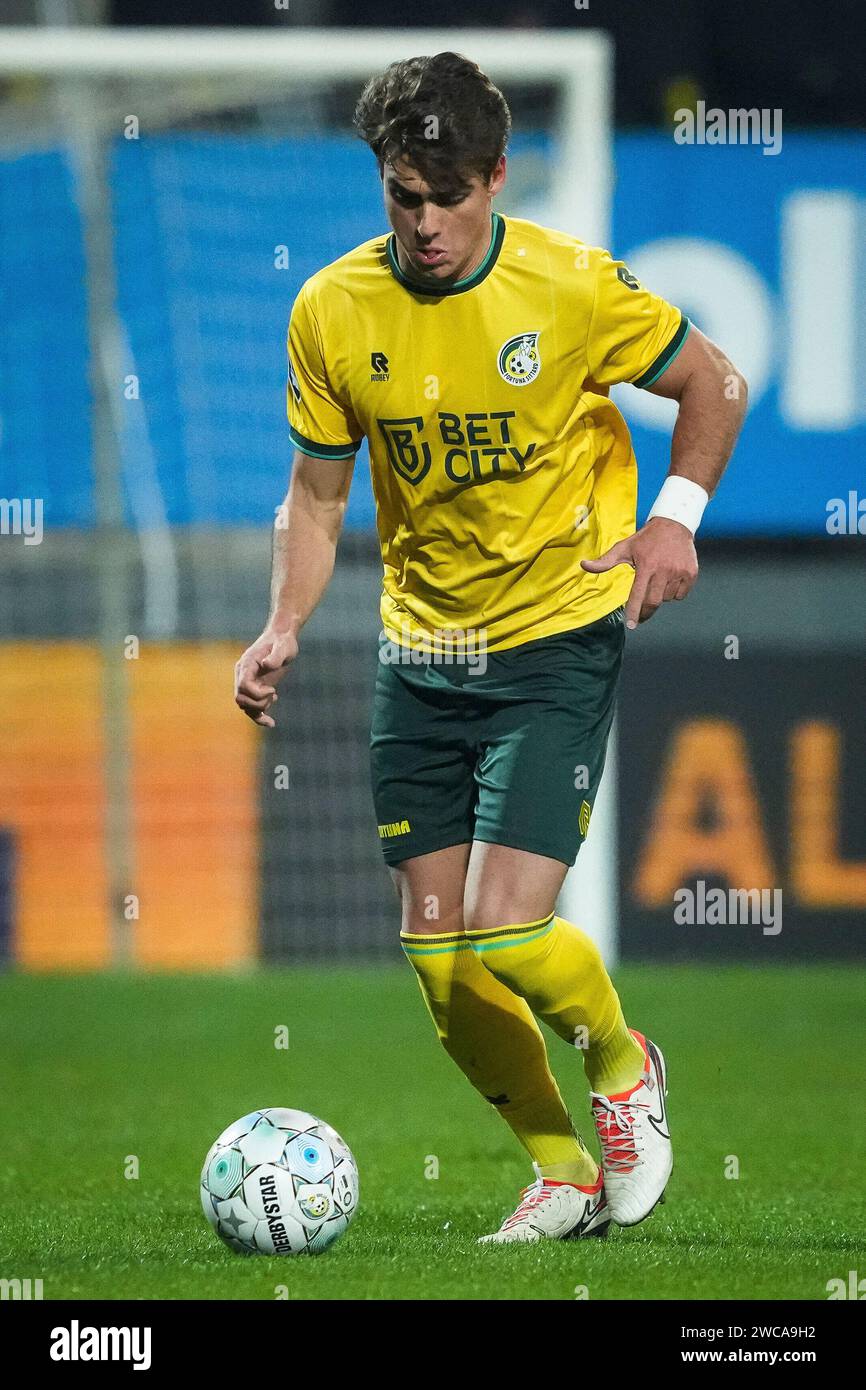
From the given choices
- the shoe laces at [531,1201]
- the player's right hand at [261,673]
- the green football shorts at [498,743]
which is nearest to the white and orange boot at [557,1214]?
the shoe laces at [531,1201]

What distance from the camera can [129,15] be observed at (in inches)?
476

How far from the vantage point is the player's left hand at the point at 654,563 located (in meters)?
3.86

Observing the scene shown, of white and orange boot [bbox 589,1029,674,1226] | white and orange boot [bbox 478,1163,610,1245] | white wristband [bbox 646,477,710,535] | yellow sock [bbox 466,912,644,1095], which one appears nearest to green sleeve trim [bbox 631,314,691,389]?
white wristband [bbox 646,477,710,535]

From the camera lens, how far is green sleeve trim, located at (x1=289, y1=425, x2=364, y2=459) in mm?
4336

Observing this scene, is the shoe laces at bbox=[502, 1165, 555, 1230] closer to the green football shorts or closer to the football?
the football

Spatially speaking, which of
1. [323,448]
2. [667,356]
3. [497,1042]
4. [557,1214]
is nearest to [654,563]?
[667,356]

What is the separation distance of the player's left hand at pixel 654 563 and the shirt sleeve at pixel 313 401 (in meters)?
0.69

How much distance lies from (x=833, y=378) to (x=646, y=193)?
4.45ft

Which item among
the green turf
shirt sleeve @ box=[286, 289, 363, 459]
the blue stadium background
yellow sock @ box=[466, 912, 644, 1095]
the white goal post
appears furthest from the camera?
the blue stadium background

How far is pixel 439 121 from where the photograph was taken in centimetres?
388

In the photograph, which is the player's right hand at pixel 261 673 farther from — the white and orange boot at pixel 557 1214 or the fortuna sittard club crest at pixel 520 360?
the white and orange boot at pixel 557 1214

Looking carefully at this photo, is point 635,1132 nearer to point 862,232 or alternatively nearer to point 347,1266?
point 347,1266

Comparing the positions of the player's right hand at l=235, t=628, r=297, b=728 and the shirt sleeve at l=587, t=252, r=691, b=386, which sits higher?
the shirt sleeve at l=587, t=252, r=691, b=386

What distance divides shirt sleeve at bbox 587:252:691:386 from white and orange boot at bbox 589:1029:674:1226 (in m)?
1.37
